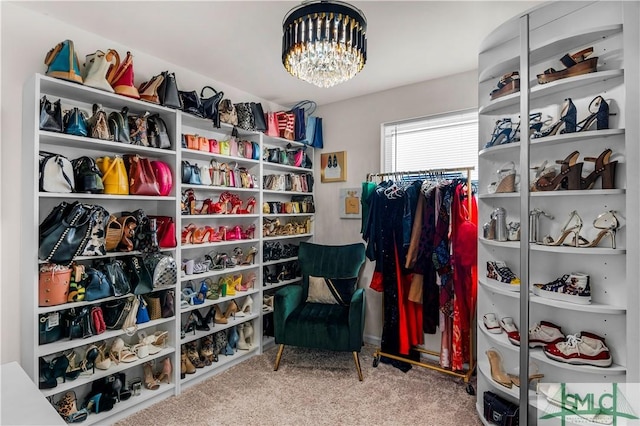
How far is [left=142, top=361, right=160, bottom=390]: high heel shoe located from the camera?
2.44m

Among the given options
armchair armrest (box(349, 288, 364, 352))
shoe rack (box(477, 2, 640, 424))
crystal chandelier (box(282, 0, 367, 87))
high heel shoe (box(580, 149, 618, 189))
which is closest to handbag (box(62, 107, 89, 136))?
crystal chandelier (box(282, 0, 367, 87))

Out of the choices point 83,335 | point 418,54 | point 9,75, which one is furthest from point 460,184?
point 9,75

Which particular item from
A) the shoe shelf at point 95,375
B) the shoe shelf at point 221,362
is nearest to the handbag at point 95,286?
the shoe shelf at point 95,375

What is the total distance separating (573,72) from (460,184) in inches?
42.1

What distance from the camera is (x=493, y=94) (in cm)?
209

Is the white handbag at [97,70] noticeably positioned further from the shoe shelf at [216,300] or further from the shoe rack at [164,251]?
the shoe shelf at [216,300]

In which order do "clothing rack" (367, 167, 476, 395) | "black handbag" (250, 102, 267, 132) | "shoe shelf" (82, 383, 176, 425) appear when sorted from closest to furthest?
"shoe shelf" (82, 383, 176, 425) → "clothing rack" (367, 167, 476, 395) → "black handbag" (250, 102, 267, 132)

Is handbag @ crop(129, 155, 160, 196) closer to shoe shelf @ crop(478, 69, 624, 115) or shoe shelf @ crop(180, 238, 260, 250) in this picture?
shoe shelf @ crop(180, 238, 260, 250)

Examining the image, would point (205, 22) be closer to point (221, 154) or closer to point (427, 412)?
point (221, 154)

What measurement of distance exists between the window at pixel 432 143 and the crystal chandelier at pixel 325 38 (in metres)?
1.59

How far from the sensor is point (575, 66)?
5.44 ft

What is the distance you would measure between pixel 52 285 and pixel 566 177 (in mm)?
2818

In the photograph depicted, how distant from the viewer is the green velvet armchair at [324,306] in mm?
2689

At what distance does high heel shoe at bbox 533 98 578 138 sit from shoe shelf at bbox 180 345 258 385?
9.23 feet
